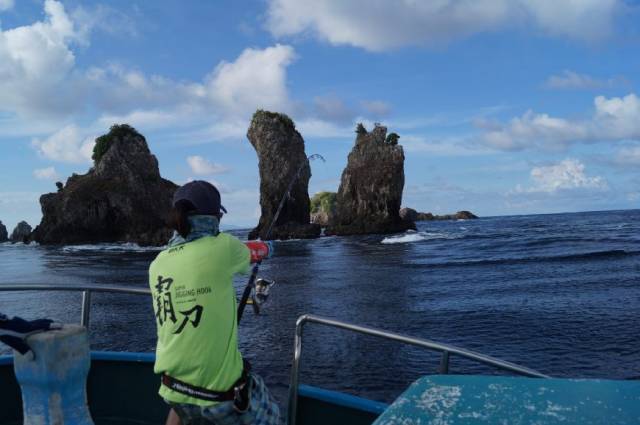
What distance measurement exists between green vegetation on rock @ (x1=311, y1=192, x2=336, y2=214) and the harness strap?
511 ft

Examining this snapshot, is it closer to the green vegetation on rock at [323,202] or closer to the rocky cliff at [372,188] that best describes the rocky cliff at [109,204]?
the rocky cliff at [372,188]

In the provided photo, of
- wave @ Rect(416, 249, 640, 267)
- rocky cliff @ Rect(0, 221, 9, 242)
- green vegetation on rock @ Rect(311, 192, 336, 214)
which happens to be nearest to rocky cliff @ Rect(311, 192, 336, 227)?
green vegetation on rock @ Rect(311, 192, 336, 214)

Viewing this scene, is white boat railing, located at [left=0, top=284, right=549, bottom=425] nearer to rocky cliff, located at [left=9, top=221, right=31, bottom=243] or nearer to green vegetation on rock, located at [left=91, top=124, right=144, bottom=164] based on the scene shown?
green vegetation on rock, located at [left=91, top=124, right=144, bottom=164]

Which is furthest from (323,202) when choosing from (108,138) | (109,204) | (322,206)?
(109,204)

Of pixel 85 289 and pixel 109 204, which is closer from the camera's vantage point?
pixel 85 289

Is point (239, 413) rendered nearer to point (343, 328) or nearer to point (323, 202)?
point (343, 328)

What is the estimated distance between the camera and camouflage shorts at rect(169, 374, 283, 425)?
2.73m

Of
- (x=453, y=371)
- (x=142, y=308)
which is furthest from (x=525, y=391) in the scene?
(x=142, y=308)

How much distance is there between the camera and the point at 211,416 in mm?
2727

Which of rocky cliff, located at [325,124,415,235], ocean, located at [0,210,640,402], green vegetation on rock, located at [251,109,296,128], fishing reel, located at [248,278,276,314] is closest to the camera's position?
fishing reel, located at [248,278,276,314]

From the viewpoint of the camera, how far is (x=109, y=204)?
77.4 meters

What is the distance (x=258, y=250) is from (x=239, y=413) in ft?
3.12

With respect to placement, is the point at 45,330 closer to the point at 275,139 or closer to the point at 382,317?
the point at 382,317

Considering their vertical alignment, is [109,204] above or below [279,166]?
below
